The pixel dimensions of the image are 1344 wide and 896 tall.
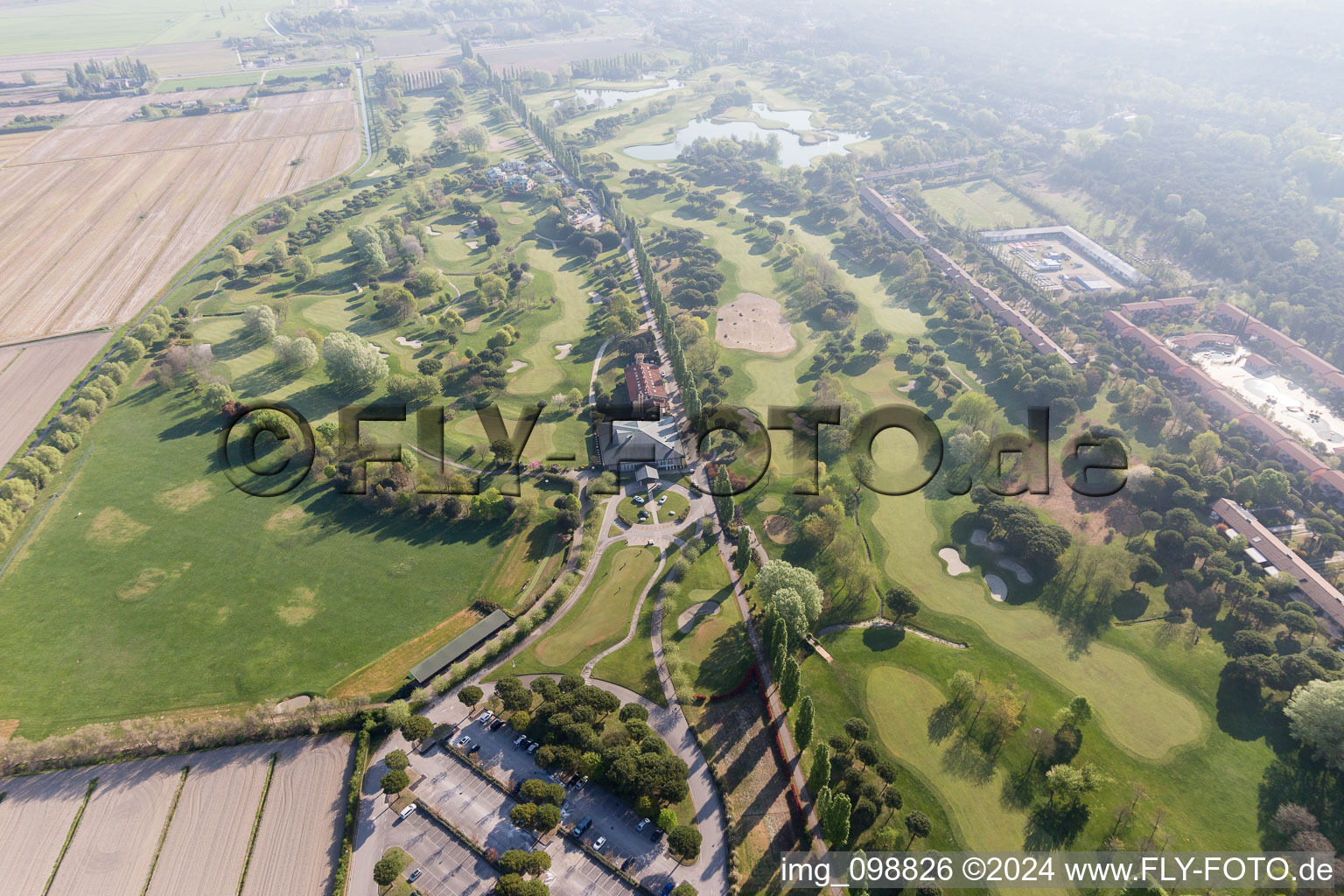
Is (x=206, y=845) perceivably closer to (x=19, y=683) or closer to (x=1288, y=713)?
(x=19, y=683)

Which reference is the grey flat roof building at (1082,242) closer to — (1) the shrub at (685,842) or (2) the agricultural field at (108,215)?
(1) the shrub at (685,842)

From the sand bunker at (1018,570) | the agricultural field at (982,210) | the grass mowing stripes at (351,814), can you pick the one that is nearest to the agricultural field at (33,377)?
the grass mowing stripes at (351,814)

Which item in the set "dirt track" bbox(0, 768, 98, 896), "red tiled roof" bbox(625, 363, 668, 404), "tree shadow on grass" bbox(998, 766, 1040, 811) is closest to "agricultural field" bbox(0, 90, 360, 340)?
"dirt track" bbox(0, 768, 98, 896)

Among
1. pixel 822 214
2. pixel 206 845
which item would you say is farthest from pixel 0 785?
pixel 822 214

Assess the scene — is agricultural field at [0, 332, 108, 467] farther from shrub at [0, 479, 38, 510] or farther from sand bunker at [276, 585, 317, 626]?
sand bunker at [276, 585, 317, 626]

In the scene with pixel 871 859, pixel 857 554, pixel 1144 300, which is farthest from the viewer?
pixel 1144 300

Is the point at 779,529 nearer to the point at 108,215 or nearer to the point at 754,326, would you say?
the point at 754,326

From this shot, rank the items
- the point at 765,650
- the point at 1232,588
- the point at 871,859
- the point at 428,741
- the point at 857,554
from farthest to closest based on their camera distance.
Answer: the point at 857,554 < the point at 1232,588 < the point at 765,650 < the point at 428,741 < the point at 871,859
